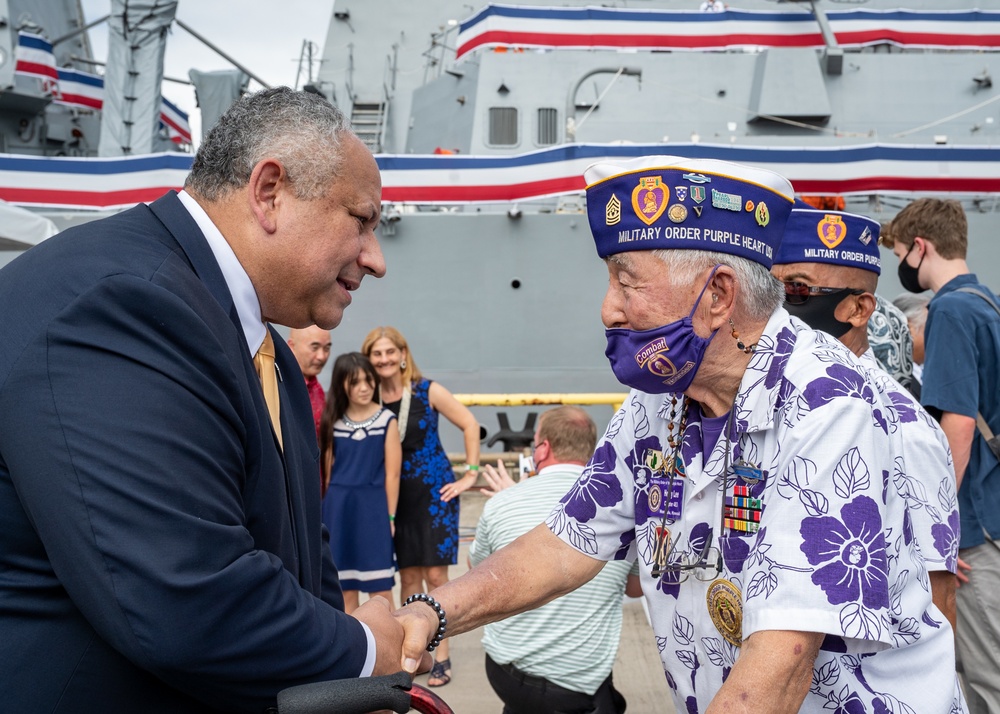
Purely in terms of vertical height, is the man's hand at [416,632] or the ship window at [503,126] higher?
the ship window at [503,126]

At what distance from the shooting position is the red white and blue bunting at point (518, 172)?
37.1 feet

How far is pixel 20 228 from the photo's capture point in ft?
17.5

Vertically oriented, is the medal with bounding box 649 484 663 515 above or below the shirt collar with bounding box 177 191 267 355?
below

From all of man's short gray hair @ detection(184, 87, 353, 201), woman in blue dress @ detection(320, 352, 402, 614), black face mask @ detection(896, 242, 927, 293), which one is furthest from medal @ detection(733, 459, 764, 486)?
woman in blue dress @ detection(320, 352, 402, 614)

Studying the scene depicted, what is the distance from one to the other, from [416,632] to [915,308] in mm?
3914

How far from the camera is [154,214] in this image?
59.5 inches

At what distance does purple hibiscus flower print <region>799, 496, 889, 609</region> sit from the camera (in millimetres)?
1401

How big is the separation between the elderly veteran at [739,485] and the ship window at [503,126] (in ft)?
37.7

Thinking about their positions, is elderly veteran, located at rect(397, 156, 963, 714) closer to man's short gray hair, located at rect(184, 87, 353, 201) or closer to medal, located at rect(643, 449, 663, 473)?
medal, located at rect(643, 449, 663, 473)

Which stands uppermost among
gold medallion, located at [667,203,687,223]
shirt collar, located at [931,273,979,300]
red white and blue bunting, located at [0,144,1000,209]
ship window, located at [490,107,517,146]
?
ship window, located at [490,107,517,146]

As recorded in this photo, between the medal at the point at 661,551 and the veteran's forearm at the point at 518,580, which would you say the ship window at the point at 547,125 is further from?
the medal at the point at 661,551

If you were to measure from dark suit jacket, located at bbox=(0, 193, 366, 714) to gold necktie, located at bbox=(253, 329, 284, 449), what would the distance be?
19 centimetres

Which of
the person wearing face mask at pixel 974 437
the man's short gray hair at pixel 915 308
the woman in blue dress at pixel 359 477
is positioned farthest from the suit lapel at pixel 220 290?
the man's short gray hair at pixel 915 308

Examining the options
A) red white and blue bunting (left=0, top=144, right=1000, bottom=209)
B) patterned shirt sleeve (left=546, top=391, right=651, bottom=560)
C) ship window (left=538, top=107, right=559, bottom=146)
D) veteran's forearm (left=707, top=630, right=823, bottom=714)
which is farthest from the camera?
ship window (left=538, top=107, right=559, bottom=146)
